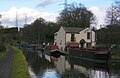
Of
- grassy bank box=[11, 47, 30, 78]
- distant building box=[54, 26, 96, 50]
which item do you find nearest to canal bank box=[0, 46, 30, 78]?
grassy bank box=[11, 47, 30, 78]

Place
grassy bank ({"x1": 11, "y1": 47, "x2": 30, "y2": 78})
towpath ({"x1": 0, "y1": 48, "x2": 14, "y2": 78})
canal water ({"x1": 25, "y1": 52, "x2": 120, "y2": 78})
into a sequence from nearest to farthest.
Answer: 1. towpath ({"x1": 0, "y1": 48, "x2": 14, "y2": 78})
2. grassy bank ({"x1": 11, "y1": 47, "x2": 30, "y2": 78})
3. canal water ({"x1": 25, "y1": 52, "x2": 120, "y2": 78})

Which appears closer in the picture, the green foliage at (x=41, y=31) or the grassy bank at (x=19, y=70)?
the grassy bank at (x=19, y=70)

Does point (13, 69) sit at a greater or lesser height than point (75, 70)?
greater

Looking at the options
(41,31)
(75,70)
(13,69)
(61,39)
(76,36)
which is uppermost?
(41,31)

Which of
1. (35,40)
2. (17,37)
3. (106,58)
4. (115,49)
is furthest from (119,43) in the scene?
(17,37)

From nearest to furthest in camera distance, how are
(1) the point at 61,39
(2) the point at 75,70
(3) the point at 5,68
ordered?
(3) the point at 5,68
(2) the point at 75,70
(1) the point at 61,39

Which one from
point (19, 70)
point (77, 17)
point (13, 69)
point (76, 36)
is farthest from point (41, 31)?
point (19, 70)

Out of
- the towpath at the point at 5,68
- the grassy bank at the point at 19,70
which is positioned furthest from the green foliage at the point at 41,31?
the grassy bank at the point at 19,70

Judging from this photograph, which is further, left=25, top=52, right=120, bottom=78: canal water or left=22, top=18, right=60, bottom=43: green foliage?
left=22, top=18, right=60, bottom=43: green foliage

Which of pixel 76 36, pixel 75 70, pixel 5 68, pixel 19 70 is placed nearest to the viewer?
pixel 19 70

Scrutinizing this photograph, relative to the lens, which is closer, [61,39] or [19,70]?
[19,70]

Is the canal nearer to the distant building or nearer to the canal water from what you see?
the canal water

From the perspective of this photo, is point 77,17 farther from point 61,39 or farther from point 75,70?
point 75,70

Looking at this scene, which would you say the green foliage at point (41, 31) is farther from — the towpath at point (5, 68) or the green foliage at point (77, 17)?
the towpath at point (5, 68)
